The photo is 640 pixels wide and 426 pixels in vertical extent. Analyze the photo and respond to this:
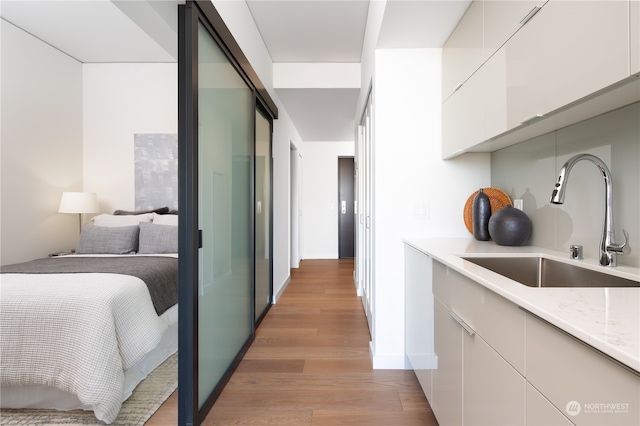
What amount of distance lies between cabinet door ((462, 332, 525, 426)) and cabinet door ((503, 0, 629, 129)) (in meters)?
0.85

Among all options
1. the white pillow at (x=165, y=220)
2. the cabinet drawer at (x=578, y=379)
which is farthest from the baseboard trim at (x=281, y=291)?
the cabinet drawer at (x=578, y=379)

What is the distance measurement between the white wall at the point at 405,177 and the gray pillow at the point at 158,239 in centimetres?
208

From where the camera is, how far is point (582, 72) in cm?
96

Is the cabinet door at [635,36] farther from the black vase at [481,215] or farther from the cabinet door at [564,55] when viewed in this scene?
the black vase at [481,215]

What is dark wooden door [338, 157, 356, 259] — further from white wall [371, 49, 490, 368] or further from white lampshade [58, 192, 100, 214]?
white wall [371, 49, 490, 368]

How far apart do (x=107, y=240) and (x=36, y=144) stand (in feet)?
4.80

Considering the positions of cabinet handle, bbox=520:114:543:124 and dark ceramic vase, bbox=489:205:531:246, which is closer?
cabinet handle, bbox=520:114:543:124

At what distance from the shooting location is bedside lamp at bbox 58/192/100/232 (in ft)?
11.5

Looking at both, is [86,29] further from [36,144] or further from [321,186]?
[321,186]

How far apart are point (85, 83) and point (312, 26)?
307cm

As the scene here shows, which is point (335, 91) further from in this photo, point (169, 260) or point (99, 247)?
point (99, 247)

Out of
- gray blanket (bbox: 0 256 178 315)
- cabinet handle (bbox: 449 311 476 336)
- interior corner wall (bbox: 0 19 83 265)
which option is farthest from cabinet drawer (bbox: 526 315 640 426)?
interior corner wall (bbox: 0 19 83 265)

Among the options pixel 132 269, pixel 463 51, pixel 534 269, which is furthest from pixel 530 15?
pixel 132 269

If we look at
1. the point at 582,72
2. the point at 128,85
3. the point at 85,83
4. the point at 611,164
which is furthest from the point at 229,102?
the point at 85,83
